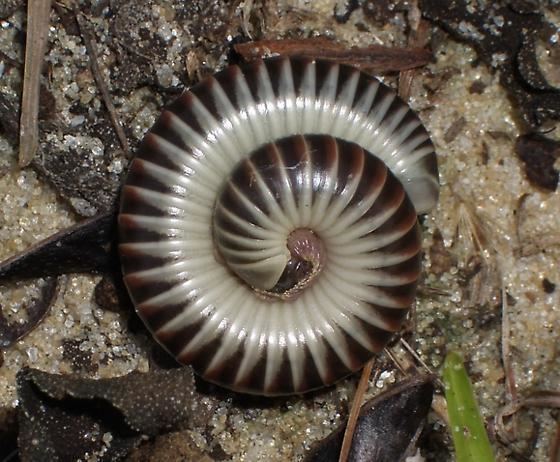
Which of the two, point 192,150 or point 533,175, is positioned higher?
point 192,150

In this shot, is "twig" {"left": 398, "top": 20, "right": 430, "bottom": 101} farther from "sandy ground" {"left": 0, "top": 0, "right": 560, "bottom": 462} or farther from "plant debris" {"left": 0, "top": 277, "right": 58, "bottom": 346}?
"plant debris" {"left": 0, "top": 277, "right": 58, "bottom": 346}

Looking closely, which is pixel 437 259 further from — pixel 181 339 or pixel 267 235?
pixel 181 339

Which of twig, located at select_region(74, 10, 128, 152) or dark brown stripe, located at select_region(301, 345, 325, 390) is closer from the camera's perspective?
dark brown stripe, located at select_region(301, 345, 325, 390)

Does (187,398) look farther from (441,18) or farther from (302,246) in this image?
(441,18)

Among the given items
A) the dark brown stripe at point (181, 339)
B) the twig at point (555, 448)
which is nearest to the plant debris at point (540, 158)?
the twig at point (555, 448)

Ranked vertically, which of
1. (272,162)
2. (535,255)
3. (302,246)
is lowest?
(535,255)

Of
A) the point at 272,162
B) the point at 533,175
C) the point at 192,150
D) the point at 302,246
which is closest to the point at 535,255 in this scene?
the point at 533,175

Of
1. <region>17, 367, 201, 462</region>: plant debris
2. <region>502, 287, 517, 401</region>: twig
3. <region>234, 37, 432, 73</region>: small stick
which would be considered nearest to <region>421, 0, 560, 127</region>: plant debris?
<region>234, 37, 432, 73</region>: small stick
